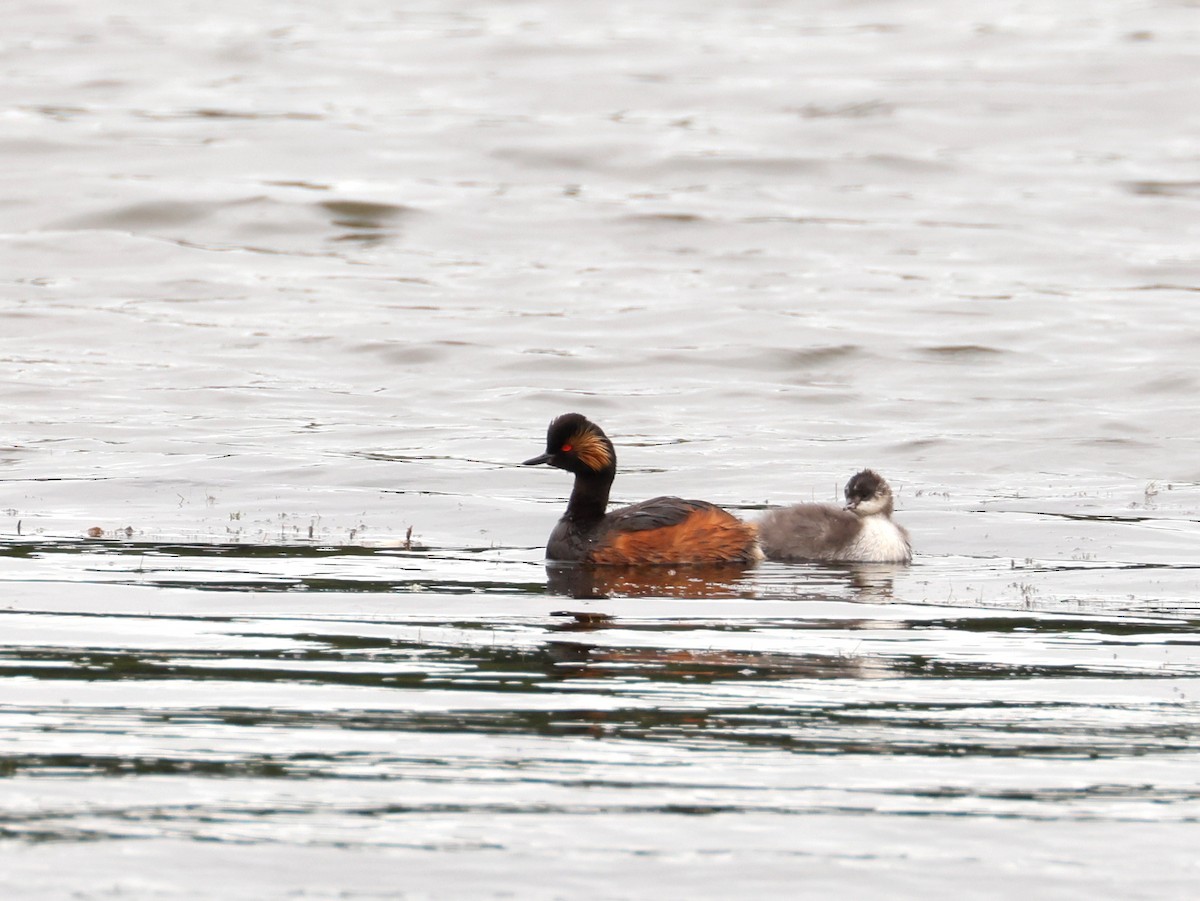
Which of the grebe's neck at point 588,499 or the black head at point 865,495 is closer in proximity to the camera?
the grebe's neck at point 588,499

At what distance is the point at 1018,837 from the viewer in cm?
582

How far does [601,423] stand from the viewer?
18.1m

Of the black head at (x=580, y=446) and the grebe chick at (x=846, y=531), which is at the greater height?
the black head at (x=580, y=446)

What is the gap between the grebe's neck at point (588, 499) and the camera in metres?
11.7

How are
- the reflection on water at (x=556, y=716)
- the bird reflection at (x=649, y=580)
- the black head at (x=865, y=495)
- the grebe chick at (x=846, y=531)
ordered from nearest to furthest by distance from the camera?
1. the reflection on water at (x=556, y=716)
2. the bird reflection at (x=649, y=580)
3. the grebe chick at (x=846, y=531)
4. the black head at (x=865, y=495)

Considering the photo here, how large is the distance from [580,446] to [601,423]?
633 centimetres

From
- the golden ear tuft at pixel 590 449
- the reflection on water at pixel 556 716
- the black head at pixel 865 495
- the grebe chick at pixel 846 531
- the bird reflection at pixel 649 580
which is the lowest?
the reflection on water at pixel 556 716

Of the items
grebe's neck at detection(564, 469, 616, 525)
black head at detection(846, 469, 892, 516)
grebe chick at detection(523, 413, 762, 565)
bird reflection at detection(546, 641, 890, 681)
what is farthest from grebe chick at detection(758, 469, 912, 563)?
bird reflection at detection(546, 641, 890, 681)

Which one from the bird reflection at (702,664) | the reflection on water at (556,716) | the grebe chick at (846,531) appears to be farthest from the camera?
the grebe chick at (846,531)

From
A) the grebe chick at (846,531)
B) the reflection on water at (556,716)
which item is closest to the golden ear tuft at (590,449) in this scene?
the grebe chick at (846,531)

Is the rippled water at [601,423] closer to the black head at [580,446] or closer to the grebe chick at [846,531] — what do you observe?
the grebe chick at [846,531]

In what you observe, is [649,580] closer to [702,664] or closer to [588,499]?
[588,499]

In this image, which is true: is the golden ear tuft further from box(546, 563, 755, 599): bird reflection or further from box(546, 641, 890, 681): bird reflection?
box(546, 641, 890, 681): bird reflection

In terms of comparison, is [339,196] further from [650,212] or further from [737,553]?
[737,553]
